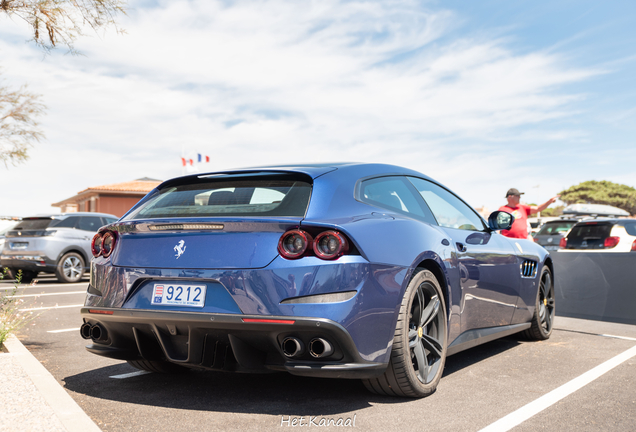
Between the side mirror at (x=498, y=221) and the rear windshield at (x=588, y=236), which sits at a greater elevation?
the side mirror at (x=498, y=221)

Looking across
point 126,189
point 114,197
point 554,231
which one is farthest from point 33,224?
point 114,197

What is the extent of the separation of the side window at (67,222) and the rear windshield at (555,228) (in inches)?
500

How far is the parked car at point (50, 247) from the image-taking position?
13250 mm

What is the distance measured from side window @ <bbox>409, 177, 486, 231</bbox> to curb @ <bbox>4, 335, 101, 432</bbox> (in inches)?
107

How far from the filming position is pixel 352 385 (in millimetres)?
4000

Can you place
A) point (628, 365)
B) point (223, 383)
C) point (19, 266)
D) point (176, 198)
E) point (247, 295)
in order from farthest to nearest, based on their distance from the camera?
point (19, 266) < point (628, 365) < point (223, 383) < point (176, 198) < point (247, 295)

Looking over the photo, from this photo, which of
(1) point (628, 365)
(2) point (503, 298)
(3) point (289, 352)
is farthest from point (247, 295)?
(1) point (628, 365)

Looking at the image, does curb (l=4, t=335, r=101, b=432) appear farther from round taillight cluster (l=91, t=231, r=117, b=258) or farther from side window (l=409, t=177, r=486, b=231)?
side window (l=409, t=177, r=486, b=231)

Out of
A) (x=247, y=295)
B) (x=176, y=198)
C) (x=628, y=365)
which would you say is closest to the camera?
(x=247, y=295)

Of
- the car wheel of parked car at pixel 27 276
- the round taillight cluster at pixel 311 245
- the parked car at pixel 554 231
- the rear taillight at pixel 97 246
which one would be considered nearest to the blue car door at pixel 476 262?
the round taillight cluster at pixel 311 245

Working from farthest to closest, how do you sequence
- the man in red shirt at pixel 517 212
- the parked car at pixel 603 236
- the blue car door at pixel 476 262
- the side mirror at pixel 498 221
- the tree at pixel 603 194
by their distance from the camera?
the tree at pixel 603 194
the parked car at pixel 603 236
the man in red shirt at pixel 517 212
the side mirror at pixel 498 221
the blue car door at pixel 476 262

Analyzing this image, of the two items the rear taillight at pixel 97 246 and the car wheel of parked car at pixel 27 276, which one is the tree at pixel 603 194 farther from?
the rear taillight at pixel 97 246

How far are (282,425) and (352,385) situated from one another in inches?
37.2

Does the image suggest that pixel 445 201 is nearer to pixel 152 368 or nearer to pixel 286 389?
pixel 286 389
